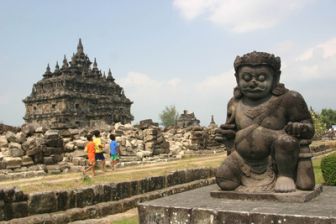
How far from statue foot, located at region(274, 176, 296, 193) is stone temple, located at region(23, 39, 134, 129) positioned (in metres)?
58.1

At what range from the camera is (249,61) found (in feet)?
16.5

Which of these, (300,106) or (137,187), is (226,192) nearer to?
(300,106)

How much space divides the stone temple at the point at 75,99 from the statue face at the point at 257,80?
2274 inches

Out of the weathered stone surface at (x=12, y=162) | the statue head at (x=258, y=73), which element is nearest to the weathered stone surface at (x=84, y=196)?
the statue head at (x=258, y=73)

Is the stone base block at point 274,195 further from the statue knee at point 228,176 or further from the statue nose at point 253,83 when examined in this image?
the statue nose at point 253,83

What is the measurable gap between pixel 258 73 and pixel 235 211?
66.5 inches

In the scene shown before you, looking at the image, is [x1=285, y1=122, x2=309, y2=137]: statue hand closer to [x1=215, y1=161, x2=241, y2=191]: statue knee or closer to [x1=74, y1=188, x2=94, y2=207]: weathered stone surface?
[x1=215, y1=161, x2=241, y2=191]: statue knee

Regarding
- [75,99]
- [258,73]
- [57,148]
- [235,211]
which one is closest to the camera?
[235,211]

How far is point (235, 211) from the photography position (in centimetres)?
422

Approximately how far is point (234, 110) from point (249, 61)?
660 mm

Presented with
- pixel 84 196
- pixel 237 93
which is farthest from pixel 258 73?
pixel 84 196

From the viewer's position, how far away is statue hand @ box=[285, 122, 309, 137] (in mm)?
4836

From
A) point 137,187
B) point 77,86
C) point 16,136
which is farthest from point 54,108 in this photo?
point 137,187

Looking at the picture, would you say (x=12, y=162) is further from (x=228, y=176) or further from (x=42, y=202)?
(x=228, y=176)
